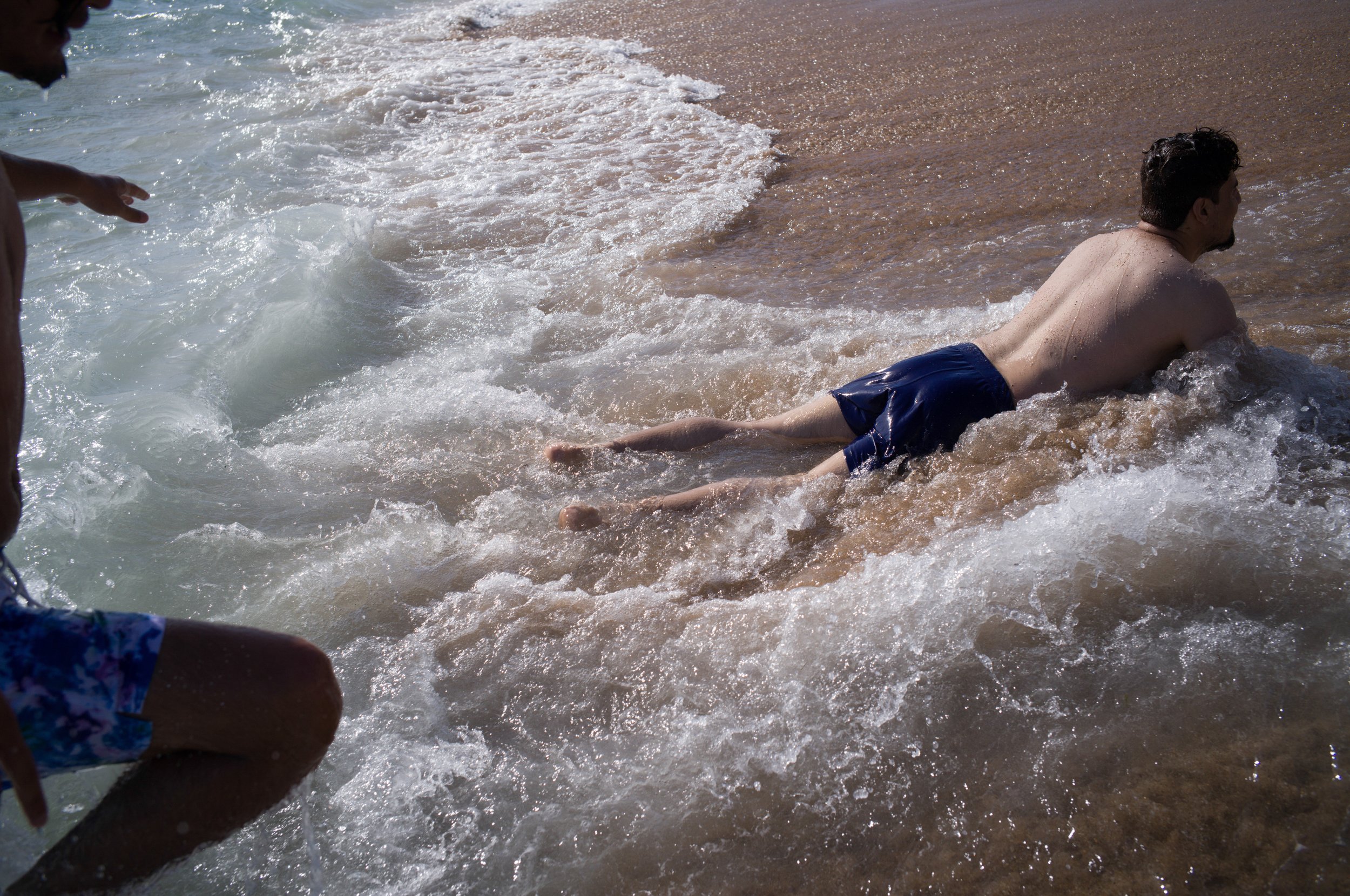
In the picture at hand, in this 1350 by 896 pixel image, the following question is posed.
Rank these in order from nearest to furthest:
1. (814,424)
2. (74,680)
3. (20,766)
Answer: (20,766), (74,680), (814,424)

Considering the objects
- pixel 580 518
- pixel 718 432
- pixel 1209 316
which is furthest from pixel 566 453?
pixel 1209 316

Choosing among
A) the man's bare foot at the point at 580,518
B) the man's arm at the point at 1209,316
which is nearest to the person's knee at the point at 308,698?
the man's bare foot at the point at 580,518

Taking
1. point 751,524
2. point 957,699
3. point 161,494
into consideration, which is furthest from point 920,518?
point 161,494

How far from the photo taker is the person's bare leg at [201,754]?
1.59 m

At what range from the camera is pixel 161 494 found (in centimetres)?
346

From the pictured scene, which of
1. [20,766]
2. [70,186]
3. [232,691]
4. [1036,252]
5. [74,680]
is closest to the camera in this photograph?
[20,766]

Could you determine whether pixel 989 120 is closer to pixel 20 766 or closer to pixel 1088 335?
pixel 1088 335

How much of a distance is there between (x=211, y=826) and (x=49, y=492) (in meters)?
2.30

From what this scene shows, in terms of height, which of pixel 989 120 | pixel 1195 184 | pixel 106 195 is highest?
pixel 106 195

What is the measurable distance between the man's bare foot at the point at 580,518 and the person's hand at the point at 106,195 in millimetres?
1541

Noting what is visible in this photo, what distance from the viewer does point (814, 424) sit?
3.54 m

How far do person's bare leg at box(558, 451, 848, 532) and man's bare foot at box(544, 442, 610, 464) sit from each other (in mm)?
399

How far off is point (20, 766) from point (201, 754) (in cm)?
38

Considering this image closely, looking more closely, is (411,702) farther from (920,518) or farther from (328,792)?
(920,518)
